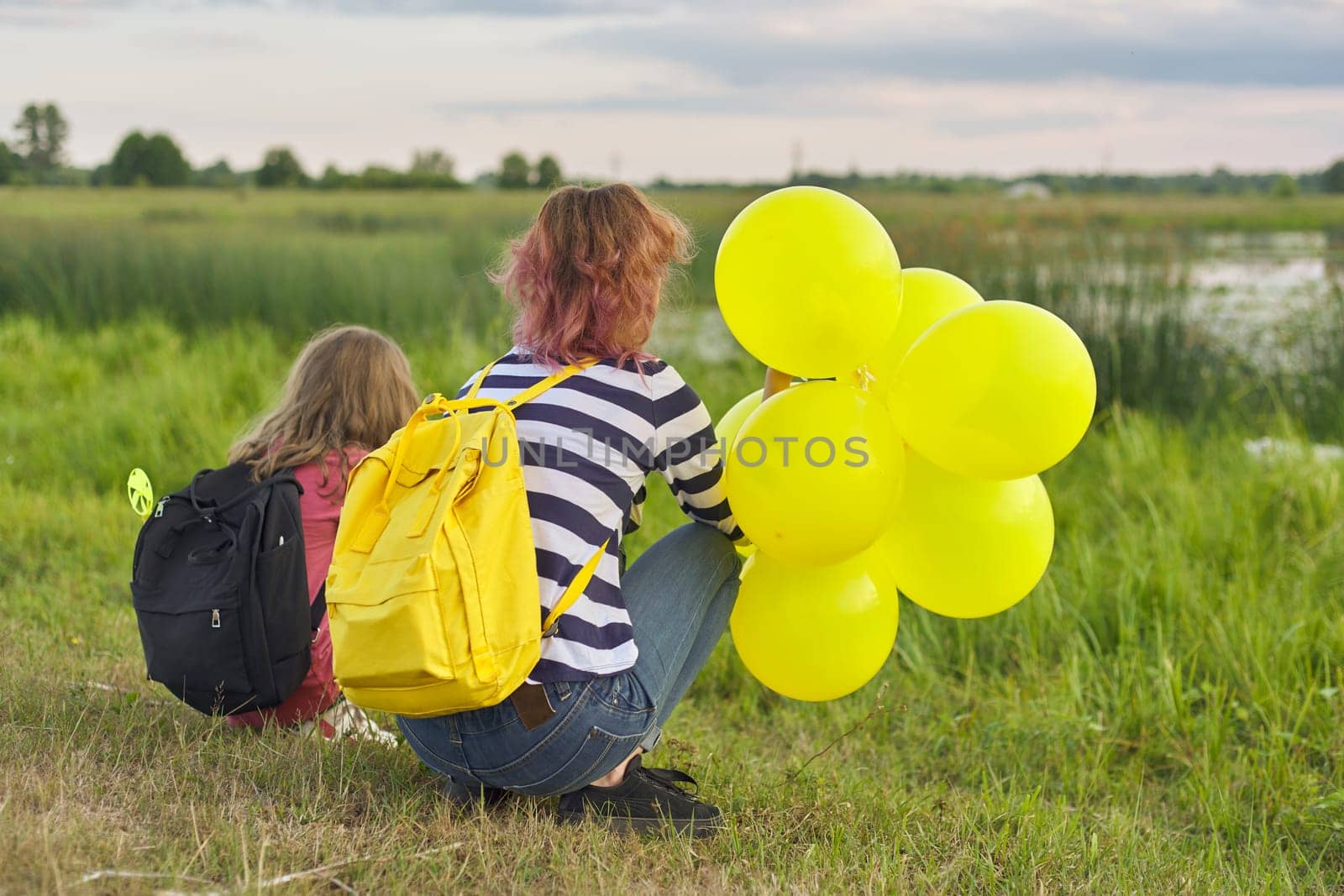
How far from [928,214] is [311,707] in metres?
→ 6.41

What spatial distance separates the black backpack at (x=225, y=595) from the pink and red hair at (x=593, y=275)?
2.30ft

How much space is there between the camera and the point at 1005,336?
2.09m

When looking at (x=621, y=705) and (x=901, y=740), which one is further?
(x=901, y=740)

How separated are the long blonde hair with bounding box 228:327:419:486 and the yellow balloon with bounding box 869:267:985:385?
115 cm

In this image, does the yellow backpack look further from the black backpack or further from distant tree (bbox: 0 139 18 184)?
distant tree (bbox: 0 139 18 184)

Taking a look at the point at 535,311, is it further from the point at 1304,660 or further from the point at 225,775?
the point at 1304,660

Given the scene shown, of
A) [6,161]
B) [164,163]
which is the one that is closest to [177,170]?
[164,163]

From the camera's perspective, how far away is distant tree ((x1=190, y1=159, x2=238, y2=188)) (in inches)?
565

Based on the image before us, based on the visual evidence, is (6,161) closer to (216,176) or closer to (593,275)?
(216,176)

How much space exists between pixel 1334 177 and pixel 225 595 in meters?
15.6

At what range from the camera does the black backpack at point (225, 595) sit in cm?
243

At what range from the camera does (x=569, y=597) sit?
203 cm

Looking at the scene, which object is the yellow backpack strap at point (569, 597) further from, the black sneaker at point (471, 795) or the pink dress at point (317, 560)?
the pink dress at point (317, 560)

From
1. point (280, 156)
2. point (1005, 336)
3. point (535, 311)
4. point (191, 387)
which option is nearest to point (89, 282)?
point (191, 387)
